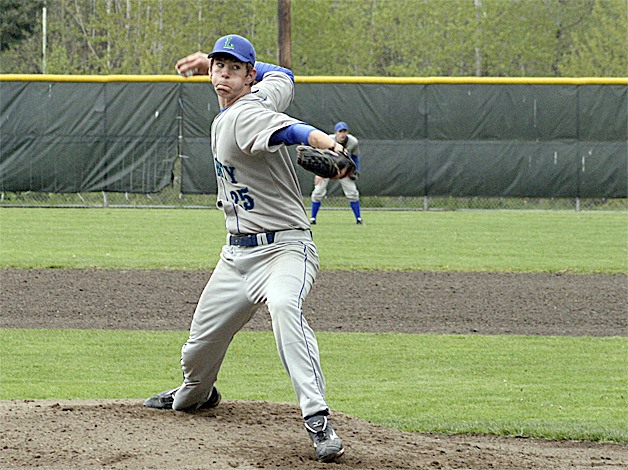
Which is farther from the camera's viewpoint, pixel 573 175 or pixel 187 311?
pixel 573 175

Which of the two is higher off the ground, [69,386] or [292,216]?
[292,216]

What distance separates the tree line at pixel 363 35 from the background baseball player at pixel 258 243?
28.7 m

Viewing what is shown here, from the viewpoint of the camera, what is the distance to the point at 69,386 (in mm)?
6586

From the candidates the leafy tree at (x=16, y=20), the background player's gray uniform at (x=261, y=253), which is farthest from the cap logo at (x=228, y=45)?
the leafy tree at (x=16, y=20)

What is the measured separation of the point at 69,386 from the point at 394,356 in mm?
2396

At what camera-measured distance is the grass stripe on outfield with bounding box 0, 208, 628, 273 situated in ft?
42.4

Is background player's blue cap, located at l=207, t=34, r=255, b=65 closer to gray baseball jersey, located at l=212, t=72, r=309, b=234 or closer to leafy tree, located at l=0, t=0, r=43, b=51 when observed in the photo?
gray baseball jersey, located at l=212, t=72, r=309, b=234

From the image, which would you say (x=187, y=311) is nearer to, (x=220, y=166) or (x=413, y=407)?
(x=413, y=407)

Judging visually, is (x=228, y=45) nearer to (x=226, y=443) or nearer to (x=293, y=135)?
(x=293, y=135)

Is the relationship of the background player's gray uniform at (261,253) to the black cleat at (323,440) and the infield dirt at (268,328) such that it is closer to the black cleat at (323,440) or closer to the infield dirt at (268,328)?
the black cleat at (323,440)

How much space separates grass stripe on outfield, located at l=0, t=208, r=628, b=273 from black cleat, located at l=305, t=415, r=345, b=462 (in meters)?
8.04

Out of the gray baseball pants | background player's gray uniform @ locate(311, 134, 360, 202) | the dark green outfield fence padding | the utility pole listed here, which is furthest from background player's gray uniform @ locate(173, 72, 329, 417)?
the dark green outfield fence padding

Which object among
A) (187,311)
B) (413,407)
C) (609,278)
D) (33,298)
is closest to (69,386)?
(413,407)

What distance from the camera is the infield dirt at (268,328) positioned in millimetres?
4496
